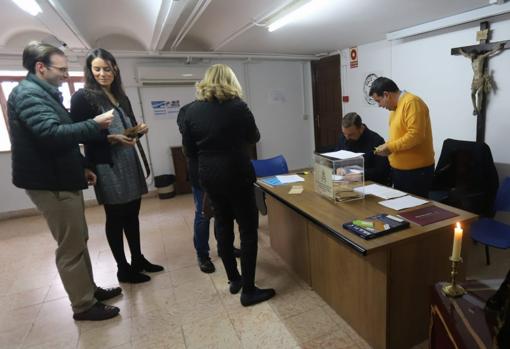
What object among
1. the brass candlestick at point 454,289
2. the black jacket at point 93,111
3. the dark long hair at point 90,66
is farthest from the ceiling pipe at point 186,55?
the brass candlestick at point 454,289

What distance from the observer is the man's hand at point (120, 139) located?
191 centimetres

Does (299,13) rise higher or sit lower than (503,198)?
higher

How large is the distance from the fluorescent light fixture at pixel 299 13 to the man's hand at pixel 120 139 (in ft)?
5.94

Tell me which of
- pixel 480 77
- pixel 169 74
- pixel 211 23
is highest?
pixel 211 23

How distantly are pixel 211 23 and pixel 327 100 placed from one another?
2.57 meters

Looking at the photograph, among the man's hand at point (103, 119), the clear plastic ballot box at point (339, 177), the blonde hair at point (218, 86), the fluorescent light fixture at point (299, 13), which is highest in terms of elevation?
the fluorescent light fixture at point (299, 13)

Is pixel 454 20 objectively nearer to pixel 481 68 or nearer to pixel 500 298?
pixel 481 68

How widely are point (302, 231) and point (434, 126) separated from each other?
2406 mm

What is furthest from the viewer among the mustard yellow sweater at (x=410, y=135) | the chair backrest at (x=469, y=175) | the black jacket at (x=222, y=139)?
the chair backrest at (x=469, y=175)

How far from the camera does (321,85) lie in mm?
5301

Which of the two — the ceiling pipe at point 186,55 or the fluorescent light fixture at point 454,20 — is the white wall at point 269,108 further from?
the fluorescent light fixture at point 454,20

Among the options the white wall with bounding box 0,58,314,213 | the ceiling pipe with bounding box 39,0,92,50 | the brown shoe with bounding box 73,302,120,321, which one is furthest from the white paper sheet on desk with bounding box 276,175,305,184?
the white wall with bounding box 0,58,314,213

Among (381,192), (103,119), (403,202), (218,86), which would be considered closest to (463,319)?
(403,202)

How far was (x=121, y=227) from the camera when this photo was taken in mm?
2176
